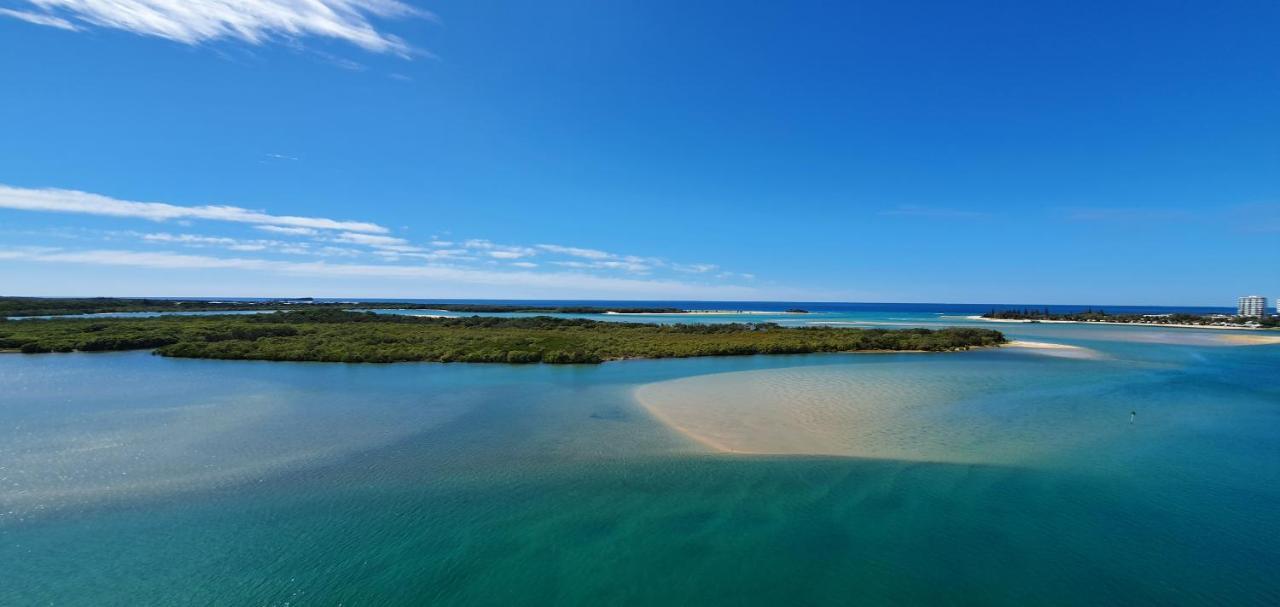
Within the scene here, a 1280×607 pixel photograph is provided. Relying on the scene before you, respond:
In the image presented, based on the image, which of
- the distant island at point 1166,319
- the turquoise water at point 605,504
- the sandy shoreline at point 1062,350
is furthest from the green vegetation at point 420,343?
the distant island at point 1166,319

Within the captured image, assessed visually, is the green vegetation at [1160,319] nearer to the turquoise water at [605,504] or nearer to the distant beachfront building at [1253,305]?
the distant beachfront building at [1253,305]

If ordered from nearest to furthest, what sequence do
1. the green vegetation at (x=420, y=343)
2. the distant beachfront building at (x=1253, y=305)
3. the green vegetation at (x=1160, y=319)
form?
1. the green vegetation at (x=420, y=343)
2. the green vegetation at (x=1160, y=319)
3. the distant beachfront building at (x=1253, y=305)

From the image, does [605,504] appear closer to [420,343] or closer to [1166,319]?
[420,343]

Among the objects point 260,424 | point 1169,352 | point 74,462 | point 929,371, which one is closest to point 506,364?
point 260,424

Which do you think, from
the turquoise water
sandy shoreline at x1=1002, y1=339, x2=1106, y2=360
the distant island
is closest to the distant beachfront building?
the distant island

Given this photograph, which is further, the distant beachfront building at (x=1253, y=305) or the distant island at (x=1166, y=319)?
the distant beachfront building at (x=1253, y=305)

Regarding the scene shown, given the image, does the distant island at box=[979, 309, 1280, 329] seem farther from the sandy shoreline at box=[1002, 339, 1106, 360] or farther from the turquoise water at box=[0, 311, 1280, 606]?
the turquoise water at box=[0, 311, 1280, 606]

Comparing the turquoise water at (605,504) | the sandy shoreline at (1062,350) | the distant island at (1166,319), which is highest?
the distant island at (1166,319)

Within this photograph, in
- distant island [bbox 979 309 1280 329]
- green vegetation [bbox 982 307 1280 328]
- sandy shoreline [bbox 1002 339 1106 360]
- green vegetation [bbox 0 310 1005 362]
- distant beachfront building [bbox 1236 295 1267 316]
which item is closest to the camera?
green vegetation [bbox 0 310 1005 362]
